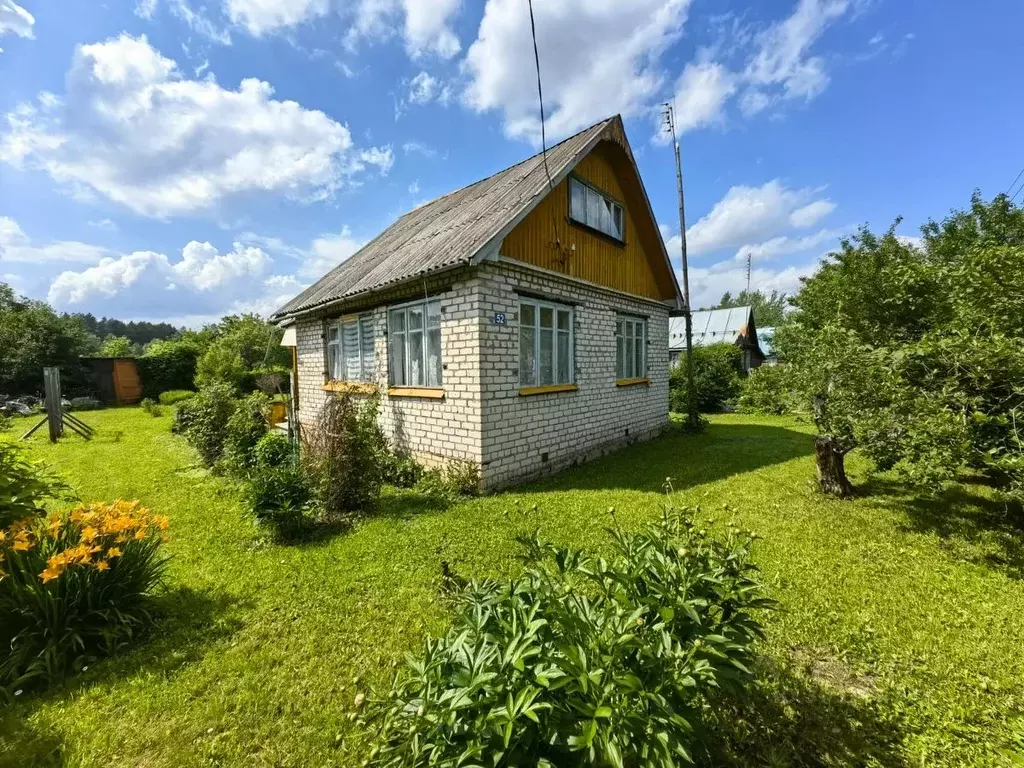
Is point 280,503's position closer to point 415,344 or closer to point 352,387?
point 352,387

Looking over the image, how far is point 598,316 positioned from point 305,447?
6.57 m

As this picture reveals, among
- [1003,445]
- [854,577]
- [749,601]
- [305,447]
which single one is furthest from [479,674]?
[305,447]

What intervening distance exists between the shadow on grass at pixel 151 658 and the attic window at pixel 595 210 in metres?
8.28

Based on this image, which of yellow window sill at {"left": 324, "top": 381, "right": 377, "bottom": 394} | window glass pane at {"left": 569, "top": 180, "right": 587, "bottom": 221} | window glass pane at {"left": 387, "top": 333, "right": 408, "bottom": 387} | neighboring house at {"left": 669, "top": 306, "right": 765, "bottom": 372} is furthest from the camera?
neighboring house at {"left": 669, "top": 306, "right": 765, "bottom": 372}

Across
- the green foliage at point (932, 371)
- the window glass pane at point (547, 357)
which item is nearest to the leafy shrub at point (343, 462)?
the window glass pane at point (547, 357)

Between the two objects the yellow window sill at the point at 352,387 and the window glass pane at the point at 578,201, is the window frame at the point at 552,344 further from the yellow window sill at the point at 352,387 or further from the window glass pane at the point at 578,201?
the yellow window sill at the point at 352,387

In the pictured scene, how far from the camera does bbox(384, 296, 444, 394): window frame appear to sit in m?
7.58

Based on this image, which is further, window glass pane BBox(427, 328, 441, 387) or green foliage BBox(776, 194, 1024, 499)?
window glass pane BBox(427, 328, 441, 387)

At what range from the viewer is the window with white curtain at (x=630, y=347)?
10.6 metres

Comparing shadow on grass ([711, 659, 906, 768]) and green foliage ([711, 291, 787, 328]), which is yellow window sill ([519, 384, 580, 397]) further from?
green foliage ([711, 291, 787, 328])

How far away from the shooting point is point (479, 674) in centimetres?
160

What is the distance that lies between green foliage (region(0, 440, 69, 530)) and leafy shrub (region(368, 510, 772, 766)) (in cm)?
352

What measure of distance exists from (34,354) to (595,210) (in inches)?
1229

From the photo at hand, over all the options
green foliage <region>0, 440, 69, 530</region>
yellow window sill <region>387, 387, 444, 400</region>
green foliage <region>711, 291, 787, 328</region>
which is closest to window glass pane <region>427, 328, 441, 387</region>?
yellow window sill <region>387, 387, 444, 400</region>
